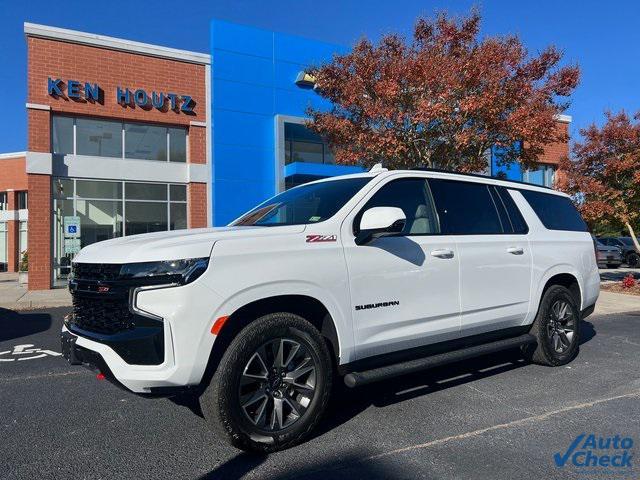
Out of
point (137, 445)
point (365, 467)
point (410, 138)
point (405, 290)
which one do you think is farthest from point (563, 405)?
point (410, 138)

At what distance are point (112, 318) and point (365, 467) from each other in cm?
186

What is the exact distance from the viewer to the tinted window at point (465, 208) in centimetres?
456

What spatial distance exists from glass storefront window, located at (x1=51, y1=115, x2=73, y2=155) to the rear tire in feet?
49.3

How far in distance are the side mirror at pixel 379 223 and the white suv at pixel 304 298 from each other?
1 cm

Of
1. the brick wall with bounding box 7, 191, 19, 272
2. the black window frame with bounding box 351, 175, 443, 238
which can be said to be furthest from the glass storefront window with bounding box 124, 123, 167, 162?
the brick wall with bounding box 7, 191, 19, 272

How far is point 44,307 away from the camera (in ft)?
38.7

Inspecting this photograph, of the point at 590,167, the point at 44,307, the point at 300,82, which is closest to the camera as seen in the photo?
the point at 44,307

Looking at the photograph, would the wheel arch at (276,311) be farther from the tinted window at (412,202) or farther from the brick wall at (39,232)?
the brick wall at (39,232)

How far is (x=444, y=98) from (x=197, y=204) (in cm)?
1022

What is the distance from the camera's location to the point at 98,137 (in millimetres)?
16375

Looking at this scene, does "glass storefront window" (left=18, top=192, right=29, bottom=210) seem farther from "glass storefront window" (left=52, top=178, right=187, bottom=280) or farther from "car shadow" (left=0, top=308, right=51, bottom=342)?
"car shadow" (left=0, top=308, right=51, bottom=342)

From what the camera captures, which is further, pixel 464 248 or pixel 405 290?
pixel 464 248

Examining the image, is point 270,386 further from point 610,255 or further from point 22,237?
point 22,237

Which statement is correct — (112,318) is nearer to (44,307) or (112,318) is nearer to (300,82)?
(44,307)
